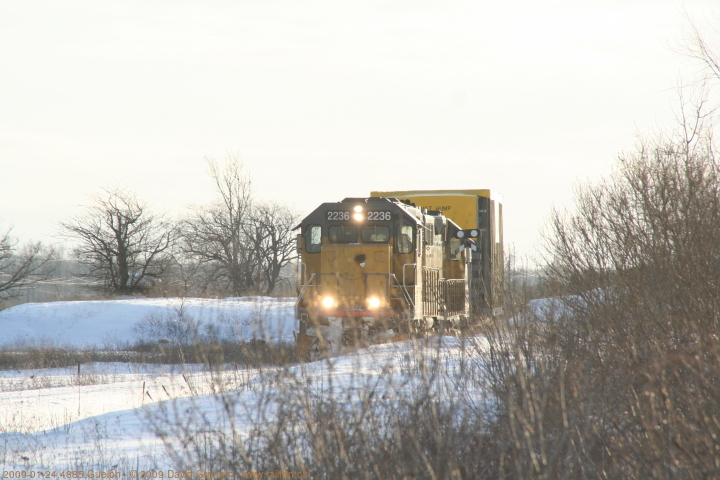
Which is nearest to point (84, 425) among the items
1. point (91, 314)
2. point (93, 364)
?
point (93, 364)

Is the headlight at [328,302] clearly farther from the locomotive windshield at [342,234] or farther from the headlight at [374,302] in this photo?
the locomotive windshield at [342,234]

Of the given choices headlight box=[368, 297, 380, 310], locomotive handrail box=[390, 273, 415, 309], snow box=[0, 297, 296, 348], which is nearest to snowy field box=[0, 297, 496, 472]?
locomotive handrail box=[390, 273, 415, 309]

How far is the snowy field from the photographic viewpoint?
443 cm

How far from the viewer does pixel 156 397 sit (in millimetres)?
9875

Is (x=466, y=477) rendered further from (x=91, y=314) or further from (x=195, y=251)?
(x=195, y=251)

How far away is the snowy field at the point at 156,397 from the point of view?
14.5 feet

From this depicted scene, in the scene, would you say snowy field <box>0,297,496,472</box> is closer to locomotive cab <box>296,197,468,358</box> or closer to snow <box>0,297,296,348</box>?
locomotive cab <box>296,197,468,358</box>

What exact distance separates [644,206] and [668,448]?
4.85 meters

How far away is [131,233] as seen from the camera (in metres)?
45.6

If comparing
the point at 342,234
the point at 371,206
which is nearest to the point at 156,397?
the point at 342,234

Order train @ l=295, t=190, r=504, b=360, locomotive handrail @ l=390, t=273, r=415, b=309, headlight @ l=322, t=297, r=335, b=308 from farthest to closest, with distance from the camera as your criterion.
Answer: headlight @ l=322, t=297, r=335, b=308
locomotive handrail @ l=390, t=273, r=415, b=309
train @ l=295, t=190, r=504, b=360

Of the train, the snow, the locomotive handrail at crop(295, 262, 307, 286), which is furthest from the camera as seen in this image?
the snow

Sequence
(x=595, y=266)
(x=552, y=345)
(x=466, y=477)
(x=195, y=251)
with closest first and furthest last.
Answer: (x=466, y=477), (x=552, y=345), (x=595, y=266), (x=195, y=251)

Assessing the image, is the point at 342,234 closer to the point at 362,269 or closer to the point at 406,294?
the point at 362,269
